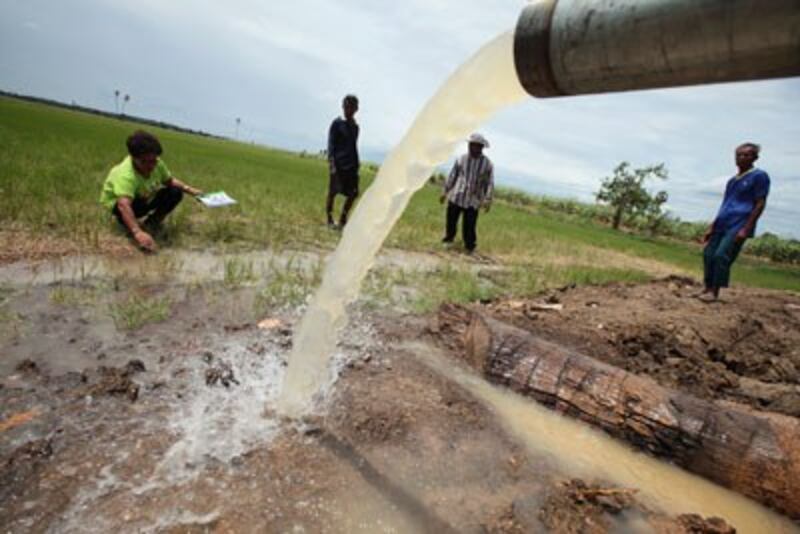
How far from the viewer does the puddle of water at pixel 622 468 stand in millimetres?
2203

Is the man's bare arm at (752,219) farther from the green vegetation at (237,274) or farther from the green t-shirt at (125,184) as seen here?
the green t-shirt at (125,184)

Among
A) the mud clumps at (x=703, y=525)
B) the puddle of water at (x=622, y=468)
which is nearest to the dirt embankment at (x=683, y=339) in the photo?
the puddle of water at (x=622, y=468)

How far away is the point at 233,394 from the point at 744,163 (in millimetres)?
5356

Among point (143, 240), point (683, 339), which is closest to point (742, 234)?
point (683, 339)

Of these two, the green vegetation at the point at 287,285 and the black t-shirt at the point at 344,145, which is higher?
the black t-shirt at the point at 344,145

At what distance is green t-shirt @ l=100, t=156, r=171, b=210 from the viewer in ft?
14.9

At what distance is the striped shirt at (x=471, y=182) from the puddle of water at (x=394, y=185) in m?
5.01

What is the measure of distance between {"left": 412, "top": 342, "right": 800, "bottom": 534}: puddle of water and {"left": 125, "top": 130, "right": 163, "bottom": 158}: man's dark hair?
11.8 feet

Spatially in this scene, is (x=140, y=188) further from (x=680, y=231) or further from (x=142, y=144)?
(x=680, y=231)

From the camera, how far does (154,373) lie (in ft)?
8.50

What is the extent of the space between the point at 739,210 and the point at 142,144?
5833 mm

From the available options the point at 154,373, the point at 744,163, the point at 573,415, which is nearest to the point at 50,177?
the point at 154,373

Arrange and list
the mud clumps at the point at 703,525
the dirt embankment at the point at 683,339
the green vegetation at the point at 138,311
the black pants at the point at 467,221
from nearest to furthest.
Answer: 1. the mud clumps at the point at 703,525
2. the green vegetation at the point at 138,311
3. the dirt embankment at the point at 683,339
4. the black pants at the point at 467,221

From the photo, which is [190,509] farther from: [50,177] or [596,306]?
[50,177]
